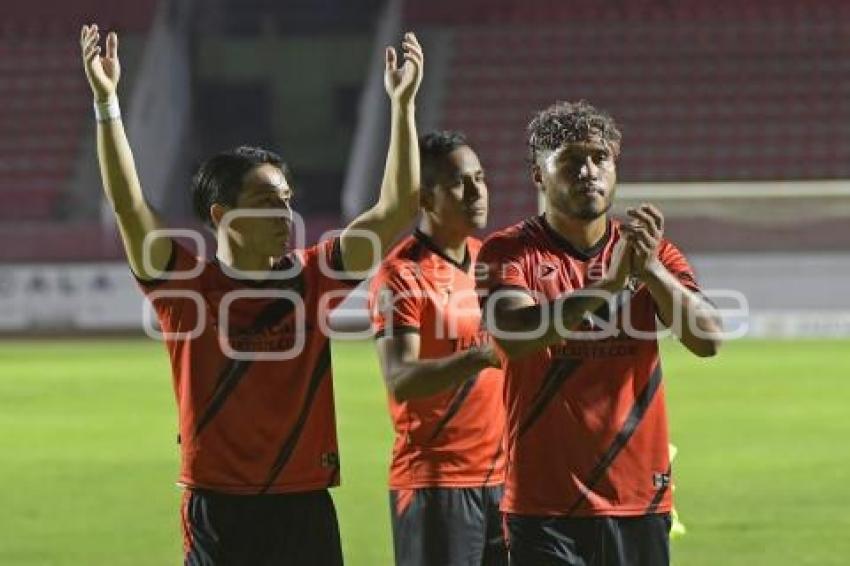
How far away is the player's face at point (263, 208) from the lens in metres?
4.52

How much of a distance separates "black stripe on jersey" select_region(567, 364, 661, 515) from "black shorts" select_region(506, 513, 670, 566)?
0.19ft

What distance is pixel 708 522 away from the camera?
8.72m

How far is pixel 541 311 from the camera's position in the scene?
4043 mm

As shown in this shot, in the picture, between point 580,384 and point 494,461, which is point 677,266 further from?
point 494,461

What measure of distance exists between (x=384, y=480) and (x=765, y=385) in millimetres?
6495

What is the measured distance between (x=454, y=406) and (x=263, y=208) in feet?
3.58

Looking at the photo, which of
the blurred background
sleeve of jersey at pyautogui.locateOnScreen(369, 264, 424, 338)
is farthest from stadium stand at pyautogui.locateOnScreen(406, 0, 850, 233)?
sleeve of jersey at pyautogui.locateOnScreen(369, 264, 424, 338)

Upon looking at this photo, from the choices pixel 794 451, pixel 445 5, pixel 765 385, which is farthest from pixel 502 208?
pixel 794 451

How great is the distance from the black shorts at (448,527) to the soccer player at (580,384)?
31.9 inches

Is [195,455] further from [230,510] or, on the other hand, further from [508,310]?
[508,310]

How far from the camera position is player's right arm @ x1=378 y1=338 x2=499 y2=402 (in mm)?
4285

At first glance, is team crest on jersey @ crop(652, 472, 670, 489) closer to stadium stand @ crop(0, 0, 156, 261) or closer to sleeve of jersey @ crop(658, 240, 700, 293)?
sleeve of jersey @ crop(658, 240, 700, 293)

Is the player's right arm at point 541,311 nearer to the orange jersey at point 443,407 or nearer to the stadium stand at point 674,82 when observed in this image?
the orange jersey at point 443,407

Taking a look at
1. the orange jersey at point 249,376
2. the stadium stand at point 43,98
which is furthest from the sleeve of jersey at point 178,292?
the stadium stand at point 43,98
